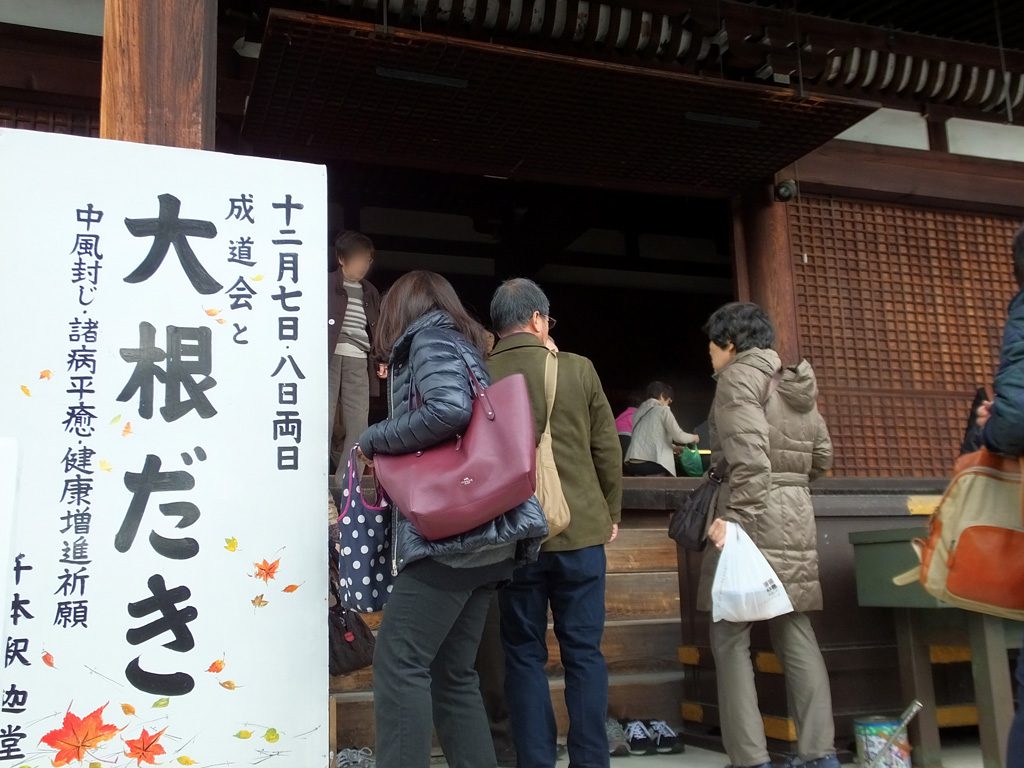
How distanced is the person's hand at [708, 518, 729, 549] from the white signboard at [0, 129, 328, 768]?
1.76 meters

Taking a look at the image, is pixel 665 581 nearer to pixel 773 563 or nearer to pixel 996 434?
pixel 773 563

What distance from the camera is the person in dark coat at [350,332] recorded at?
542 cm

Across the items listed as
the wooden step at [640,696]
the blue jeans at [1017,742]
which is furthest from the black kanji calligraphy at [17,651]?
the blue jeans at [1017,742]

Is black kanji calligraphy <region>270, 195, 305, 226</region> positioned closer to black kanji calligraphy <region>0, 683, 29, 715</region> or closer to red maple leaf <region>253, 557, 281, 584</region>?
red maple leaf <region>253, 557, 281, 584</region>

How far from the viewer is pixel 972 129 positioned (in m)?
6.98

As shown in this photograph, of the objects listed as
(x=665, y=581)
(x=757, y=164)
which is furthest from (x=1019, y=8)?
(x=665, y=581)

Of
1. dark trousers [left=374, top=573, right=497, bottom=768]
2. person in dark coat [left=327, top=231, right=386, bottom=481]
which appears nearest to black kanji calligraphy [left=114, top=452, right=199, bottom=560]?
dark trousers [left=374, top=573, right=497, bottom=768]

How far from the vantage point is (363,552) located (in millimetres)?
2693

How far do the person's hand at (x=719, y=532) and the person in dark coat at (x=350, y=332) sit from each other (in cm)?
236

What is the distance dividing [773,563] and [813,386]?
0.76 metres

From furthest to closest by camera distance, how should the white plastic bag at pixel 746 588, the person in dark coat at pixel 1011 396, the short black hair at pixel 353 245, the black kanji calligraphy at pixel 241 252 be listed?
the short black hair at pixel 353 245, the white plastic bag at pixel 746 588, the black kanji calligraphy at pixel 241 252, the person in dark coat at pixel 1011 396

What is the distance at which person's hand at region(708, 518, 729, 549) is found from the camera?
3.82m

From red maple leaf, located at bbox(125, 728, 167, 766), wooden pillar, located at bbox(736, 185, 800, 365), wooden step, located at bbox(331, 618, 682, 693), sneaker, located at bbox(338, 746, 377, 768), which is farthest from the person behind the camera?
wooden pillar, located at bbox(736, 185, 800, 365)

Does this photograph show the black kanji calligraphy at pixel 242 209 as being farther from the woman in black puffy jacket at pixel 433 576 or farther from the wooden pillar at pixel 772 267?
the wooden pillar at pixel 772 267
